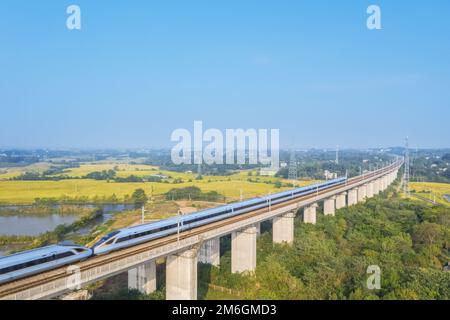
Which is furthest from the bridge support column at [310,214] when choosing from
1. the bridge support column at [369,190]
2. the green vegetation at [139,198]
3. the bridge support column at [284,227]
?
the green vegetation at [139,198]

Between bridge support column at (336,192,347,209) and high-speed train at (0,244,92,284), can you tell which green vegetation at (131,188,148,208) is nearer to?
bridge support column at (336,192,347,209)

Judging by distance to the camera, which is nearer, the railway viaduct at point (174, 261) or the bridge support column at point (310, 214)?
the railway viaduct at point (174, 261)

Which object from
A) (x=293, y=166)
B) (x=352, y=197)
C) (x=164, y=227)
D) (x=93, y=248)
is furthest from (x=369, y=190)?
(x=93, y=248)

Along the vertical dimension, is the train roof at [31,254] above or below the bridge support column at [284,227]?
above

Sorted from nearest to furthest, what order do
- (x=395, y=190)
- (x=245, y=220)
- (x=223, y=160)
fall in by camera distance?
(x=245, y=220) → (x=395, y=190) → (x=223, y=160)

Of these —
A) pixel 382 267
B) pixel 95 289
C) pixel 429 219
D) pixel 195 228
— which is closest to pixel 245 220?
pixel 195 228

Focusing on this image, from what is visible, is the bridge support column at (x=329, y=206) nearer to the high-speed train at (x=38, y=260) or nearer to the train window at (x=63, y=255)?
the high-speed train at (x=38, y=260)
